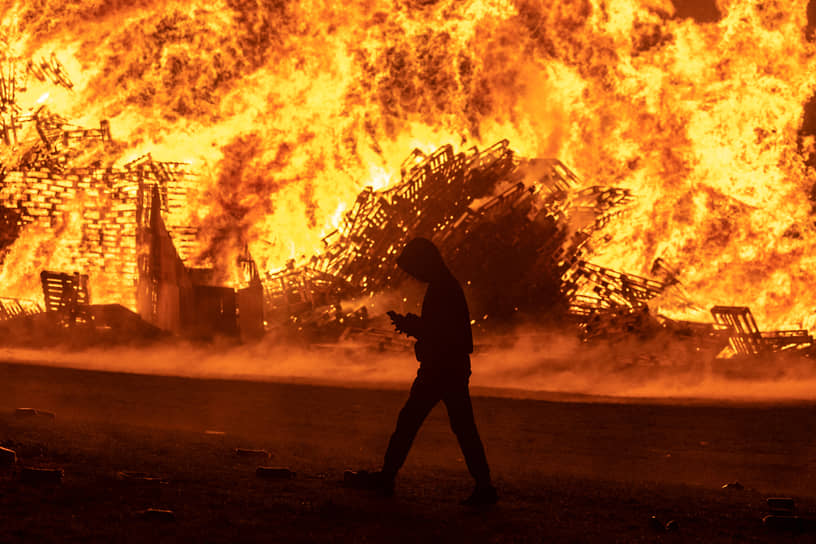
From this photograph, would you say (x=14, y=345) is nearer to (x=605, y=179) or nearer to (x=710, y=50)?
(x=605, y=179)

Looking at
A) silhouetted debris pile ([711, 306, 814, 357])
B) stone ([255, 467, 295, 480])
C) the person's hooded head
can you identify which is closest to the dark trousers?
the person's hooded head

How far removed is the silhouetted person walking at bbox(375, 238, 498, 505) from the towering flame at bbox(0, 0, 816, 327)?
10.2 m

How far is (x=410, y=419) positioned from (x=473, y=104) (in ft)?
35.3

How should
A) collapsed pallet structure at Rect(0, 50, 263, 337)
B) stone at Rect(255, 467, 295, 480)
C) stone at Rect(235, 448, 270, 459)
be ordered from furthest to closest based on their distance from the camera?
collapsed pallet structure at Rect(0, 50, 263, 337) → stone at Rect(235, 448, 270, 459) → stone at Rect(255, 467, 295, 480)

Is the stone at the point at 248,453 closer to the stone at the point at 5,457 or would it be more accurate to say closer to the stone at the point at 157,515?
the stone at the point at 5,457

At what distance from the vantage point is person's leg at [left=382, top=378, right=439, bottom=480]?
5.35 metres

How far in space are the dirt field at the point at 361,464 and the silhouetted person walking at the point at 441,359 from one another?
0.93ft

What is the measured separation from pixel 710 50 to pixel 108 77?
8.81 m

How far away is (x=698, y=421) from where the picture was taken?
36.2 ft

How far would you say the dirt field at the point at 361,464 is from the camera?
478 centimetres

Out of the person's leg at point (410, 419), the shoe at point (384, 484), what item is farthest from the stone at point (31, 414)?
the person's leg at point (410, 419)

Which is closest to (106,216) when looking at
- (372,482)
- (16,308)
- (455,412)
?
(16,308)

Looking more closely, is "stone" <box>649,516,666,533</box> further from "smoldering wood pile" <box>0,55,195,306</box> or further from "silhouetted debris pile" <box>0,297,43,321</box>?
"silhouetted debris pile" <box>0,297,43,321</box>

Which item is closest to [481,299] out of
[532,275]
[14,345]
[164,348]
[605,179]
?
[532,275]
